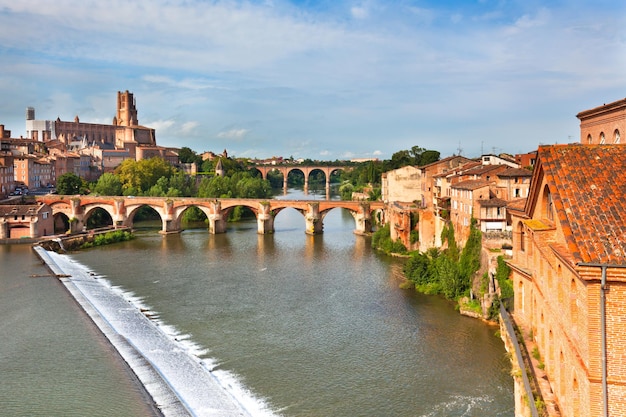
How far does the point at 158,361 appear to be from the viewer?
15867mm

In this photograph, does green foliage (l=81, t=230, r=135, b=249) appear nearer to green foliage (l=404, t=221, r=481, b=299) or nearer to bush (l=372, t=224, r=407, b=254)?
bush (l=372, t=224, r=407, b=254)

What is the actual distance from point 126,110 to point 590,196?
101480 mm

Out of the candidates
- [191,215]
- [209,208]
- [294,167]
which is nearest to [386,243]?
[209,208]

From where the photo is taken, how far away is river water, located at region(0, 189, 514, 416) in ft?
45.6

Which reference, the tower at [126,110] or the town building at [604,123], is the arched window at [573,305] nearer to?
the town building at [604,123]

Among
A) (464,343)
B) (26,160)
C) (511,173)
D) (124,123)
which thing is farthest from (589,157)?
(124,123)

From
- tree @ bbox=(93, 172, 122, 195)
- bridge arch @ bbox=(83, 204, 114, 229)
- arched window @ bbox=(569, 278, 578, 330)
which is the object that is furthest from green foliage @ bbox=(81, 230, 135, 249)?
arched window @ bbox=(569, 278, 578, 330)

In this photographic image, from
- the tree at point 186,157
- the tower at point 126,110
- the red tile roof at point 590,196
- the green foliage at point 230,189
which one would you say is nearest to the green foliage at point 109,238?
the green foliage at point 230,189

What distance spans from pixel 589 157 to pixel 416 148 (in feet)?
201

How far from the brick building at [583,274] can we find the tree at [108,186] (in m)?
53.5

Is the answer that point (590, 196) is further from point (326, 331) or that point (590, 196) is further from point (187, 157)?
point (187, 157)

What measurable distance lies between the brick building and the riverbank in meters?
7.58

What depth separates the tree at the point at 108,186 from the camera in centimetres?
5741

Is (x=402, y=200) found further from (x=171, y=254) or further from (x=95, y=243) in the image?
(x=95, y=243)
